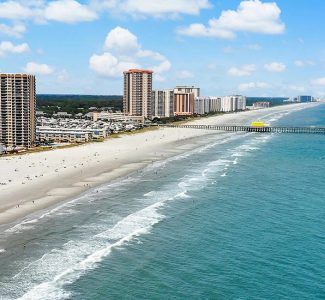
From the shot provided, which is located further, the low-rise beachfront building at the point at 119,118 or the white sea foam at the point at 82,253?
the low-rise beachfront building at the point at 119,118

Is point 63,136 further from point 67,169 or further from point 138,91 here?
point 138,91

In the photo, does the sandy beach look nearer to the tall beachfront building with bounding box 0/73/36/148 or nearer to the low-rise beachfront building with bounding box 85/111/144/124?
the tall beachfront building with bounding box 0/73/36/148

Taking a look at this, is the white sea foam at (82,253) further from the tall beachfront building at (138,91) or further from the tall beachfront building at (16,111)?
the tall beachfront building at (138,91)

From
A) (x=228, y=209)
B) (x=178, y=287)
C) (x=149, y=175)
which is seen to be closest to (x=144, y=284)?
(x=178, y=287)

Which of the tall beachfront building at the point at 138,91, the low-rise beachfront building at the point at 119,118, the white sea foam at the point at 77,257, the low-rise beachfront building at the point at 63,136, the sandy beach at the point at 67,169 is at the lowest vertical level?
the white sea foam at the point at 77,257

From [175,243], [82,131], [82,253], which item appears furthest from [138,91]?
[82,253]

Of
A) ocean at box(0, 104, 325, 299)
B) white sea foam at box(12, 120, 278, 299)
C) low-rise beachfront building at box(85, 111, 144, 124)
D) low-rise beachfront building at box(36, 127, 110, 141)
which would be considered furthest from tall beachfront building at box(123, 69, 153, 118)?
white sea foam at box(12, 120, 278, 299)

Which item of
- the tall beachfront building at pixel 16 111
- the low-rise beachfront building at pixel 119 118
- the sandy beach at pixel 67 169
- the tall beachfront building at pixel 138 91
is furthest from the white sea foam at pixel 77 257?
the tall beachfront building at pixel 138 91

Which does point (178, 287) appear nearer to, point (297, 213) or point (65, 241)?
point (65, 241)
